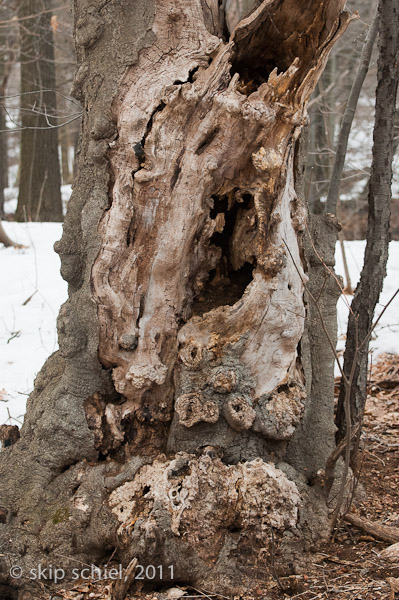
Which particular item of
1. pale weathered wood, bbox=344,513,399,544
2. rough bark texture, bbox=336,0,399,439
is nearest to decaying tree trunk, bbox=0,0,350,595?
Result: pale weathered wood, bbox=344,513,399,544

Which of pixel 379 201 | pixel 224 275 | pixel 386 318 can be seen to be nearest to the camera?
pixel 224 275

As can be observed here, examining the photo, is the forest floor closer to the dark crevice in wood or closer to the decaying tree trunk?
the decaying tree trunk

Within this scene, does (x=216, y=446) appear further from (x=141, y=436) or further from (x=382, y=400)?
(x=382, y=400)

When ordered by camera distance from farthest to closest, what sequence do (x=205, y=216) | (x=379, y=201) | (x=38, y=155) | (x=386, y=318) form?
(x=38, y=155), (x=386, y=318), (x=379, y=201), (x=205, y=216)

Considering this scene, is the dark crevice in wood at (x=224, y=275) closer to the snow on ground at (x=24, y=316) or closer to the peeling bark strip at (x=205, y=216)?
the peeling bark strip at (x=205, y=216)

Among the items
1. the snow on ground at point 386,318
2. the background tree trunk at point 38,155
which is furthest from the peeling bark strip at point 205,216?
the background tree trunk at point 38,155

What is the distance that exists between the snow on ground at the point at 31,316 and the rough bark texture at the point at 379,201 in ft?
5.67

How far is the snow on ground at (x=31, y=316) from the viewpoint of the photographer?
494 centimetres

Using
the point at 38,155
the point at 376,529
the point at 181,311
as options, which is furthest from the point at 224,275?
the point at 38,155

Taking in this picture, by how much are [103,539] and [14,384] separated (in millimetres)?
2477

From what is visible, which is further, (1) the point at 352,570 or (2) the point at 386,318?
(2) the point at 386,318

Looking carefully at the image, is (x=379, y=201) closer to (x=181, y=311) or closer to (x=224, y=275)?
(x=224, y=275)

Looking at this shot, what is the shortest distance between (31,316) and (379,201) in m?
3.94

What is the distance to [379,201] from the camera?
10.8ft
